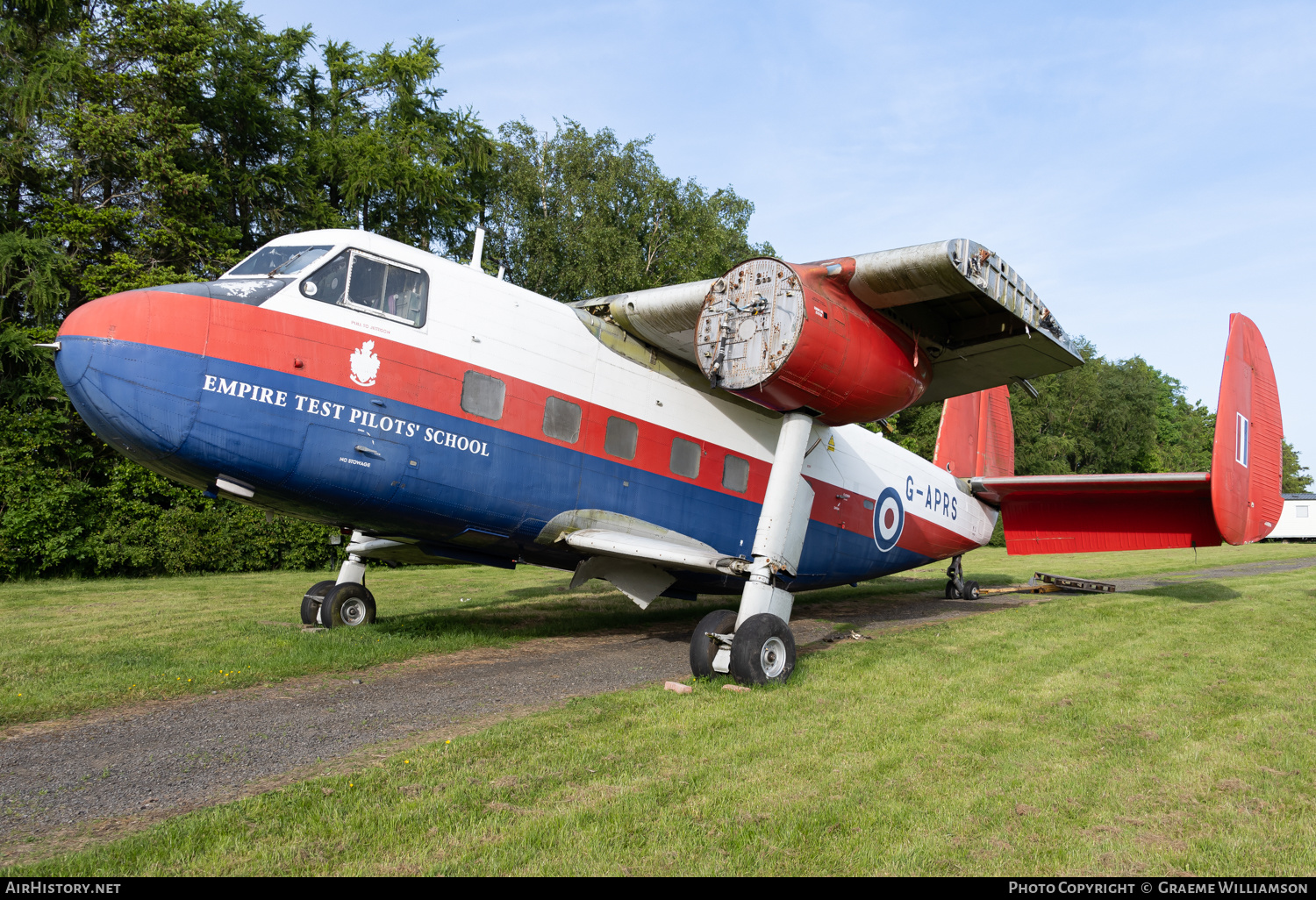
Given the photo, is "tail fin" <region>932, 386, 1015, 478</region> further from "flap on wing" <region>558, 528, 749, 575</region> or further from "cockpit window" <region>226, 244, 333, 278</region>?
"cockpit window" <region>226, 244, 333, 278</region>

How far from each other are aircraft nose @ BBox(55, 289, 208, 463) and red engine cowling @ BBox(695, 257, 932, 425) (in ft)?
16.3

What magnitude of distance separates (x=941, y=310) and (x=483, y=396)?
5507 millimetres

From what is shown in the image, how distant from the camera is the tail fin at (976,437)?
16703mm

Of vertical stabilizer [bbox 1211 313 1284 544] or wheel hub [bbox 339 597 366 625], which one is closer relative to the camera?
vertical stabilizer [bbox 1211 313 1284 544]

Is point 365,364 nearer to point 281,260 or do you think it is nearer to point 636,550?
point 281,260

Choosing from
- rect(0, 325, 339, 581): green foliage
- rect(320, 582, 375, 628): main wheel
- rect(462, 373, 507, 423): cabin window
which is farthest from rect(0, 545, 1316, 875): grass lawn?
rect(0, 325, 339, 581): green foliage

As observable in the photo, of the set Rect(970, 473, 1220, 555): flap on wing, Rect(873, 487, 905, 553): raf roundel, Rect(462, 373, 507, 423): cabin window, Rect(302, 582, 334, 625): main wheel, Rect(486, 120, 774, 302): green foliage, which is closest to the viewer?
Rect(462, 373, 507, 423): cabin window

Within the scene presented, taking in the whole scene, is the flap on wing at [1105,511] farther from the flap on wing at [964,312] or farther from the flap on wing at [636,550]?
the flap on wing at [636,550]

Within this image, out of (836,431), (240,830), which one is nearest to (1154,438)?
(836,431)

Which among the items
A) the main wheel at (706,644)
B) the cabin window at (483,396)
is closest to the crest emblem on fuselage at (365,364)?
the cabin window at (483,396)

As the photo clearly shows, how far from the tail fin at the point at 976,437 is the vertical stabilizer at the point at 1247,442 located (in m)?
5.27

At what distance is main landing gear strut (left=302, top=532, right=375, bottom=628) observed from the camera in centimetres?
1073

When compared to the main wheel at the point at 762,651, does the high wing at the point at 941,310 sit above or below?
above

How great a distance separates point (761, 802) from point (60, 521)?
2151cm
